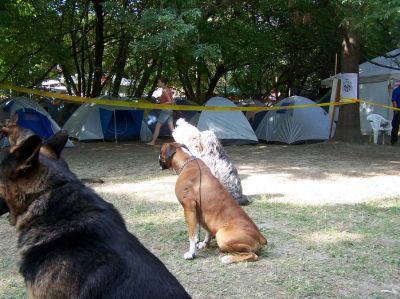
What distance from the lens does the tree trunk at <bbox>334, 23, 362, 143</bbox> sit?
1429 cm

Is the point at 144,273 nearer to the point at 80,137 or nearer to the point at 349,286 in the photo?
the point at 349,286

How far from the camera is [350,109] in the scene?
47.0 feet

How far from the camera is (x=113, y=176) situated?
9133 mm

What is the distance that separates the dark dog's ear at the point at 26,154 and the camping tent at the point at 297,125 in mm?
13569

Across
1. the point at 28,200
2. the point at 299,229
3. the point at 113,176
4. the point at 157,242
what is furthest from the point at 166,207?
the point at 28,200

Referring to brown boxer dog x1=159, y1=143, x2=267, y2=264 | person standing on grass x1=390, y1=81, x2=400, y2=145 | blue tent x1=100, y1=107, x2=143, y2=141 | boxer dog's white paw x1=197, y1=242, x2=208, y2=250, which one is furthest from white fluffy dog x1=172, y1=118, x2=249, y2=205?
blue tent x1=100, y1=107, x2=143, y2=141

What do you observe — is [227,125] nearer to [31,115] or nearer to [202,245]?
[31,115]

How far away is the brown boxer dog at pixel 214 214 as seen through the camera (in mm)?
4430

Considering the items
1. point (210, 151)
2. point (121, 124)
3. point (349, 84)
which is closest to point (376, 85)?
point (349, 84)

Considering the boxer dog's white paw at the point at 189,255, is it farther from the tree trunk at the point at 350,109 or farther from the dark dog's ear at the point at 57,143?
the tree trunk at the point at 350,109

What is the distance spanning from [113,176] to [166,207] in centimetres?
281

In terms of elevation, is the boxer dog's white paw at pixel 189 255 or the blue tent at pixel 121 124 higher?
the blue tent at pixel 121 124

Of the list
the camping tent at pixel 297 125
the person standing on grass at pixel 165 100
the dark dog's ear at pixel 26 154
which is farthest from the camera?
the camping tent at pixel 297 125

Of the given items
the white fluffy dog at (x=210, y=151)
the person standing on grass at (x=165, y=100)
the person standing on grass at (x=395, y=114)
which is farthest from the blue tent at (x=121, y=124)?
the white fluffy dog at (x=210, y=151)
